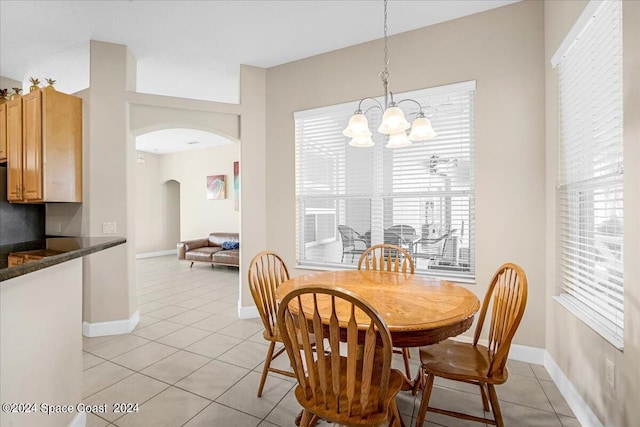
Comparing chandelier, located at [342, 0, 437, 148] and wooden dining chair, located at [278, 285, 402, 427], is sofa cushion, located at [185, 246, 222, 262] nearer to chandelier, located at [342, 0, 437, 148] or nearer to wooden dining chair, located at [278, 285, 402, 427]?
chandelier, located at [342, 0, 437, 148]

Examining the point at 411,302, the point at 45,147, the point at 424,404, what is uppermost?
the point at 45,147

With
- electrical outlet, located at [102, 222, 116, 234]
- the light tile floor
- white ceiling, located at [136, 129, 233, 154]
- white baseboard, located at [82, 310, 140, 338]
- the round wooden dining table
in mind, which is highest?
white ceiling, located at [136, 129, 233, 154]

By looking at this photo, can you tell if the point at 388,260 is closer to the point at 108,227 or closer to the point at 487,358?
the point at 487,358

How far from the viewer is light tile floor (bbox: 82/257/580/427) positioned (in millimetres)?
1911

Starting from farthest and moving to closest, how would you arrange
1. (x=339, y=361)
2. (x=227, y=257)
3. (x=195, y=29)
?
(x=227, y=257), (x=195, y=29), (x=339, y=361)

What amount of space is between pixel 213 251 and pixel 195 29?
184 inches

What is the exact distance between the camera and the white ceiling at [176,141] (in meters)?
6.55

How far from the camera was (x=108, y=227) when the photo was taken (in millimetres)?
3209

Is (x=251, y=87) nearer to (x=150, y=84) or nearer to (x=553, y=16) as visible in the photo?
(x=150, y=84)

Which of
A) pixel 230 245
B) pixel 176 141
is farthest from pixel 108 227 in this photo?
pixel 176 141

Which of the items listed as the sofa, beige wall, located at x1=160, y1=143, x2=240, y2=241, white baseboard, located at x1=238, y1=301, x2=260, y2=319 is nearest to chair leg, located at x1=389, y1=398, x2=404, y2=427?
white baseboard, located at x1=238, y1=301, x2=260, y2=319

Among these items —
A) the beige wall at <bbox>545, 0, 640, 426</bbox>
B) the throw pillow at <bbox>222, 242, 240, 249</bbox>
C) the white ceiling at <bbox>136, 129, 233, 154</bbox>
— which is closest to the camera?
the beige wall at <bbox>545, 0, 640, 426</bbox>

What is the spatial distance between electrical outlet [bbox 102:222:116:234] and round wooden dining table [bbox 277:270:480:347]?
2286 millimetres

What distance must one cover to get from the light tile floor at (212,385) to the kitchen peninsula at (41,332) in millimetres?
472
